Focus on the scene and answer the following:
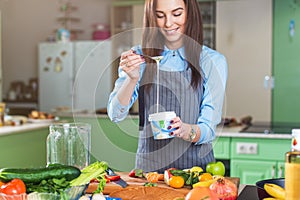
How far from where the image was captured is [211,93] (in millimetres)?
1855

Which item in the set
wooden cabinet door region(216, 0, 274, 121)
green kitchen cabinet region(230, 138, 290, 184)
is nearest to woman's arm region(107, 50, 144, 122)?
green kitchen cabinet region(230, 138, 290, 184)

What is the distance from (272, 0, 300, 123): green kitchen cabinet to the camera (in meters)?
4.83

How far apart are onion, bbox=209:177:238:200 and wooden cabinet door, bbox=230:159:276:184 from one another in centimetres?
182

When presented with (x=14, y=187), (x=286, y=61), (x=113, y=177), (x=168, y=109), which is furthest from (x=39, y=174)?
(x=286, y=61)

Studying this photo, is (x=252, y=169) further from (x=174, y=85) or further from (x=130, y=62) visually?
(x=130, y=62)

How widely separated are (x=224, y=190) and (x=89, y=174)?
0.41 metres

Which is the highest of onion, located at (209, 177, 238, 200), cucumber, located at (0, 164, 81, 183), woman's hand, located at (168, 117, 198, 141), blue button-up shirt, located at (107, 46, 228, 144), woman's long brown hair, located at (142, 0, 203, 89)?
woman's long brown hair, located at (142, 0, 203, 89)

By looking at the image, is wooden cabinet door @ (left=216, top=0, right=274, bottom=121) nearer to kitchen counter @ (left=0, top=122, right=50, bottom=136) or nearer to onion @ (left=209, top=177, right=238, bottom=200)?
kitchen counter @ (left=0, top=122, right=50, bottom=136)

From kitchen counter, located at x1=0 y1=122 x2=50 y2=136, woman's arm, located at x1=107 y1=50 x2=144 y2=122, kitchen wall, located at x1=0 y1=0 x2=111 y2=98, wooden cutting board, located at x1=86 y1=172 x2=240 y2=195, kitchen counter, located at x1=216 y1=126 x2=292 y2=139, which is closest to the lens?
wooden cutting board, located at x1=86 y1=172 x2=240 y2=195

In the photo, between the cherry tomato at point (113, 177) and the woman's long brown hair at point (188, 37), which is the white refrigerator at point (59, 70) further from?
the cherry tomato at point (113, 177)

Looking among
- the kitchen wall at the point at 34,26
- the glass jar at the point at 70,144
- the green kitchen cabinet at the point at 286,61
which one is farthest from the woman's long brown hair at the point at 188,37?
the kitchen wall at the point at 34,26

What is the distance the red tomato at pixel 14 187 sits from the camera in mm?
1375

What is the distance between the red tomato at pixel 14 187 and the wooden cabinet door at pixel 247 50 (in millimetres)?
3778

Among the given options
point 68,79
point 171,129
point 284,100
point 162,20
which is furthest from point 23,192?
point 68,79
